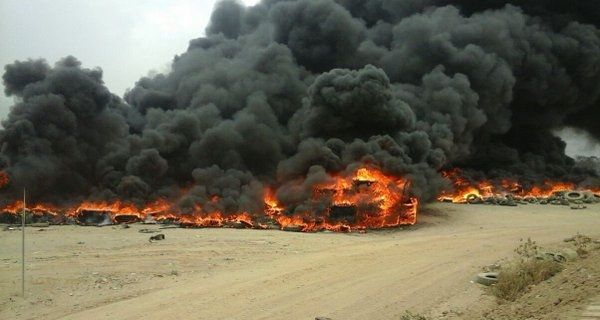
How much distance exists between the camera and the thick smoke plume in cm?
3316

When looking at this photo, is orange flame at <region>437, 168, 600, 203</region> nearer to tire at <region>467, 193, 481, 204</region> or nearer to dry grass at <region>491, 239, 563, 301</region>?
tire at <region>467, 193, 481, 204</region>

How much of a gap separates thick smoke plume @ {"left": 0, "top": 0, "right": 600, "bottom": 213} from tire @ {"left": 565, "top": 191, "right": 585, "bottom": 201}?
18.4ft

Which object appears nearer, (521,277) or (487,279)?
(521,277)

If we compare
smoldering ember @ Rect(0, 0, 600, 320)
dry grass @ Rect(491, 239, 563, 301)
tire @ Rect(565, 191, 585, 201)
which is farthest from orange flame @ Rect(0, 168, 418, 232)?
tire @ Rect(565, 191, 585, 201)

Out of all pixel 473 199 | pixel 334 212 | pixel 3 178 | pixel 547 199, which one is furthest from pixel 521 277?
pixel 547 199

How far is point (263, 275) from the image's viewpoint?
1375cm

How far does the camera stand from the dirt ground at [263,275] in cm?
1023

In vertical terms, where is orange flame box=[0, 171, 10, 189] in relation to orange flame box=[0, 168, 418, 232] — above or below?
above

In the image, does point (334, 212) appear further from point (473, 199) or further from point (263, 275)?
point (473, 199)

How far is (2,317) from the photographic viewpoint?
10.4 metres

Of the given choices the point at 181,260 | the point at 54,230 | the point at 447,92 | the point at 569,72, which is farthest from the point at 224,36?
the point at 181,260

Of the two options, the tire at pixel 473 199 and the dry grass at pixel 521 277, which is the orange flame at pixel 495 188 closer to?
the tire at pixel 473 199

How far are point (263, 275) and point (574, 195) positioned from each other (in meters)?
35.4

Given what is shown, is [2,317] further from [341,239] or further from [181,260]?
[341,239]
